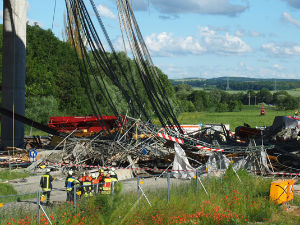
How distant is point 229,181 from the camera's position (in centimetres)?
1748

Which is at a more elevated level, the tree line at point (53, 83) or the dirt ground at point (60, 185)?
the tree line at point (53, 83)

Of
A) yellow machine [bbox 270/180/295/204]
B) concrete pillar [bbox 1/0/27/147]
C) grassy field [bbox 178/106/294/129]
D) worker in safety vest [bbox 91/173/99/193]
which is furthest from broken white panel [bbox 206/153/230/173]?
grassy field [bbox 178/106/294/129]

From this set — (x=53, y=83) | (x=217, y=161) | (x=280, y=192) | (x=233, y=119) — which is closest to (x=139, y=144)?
(x=217, y=161)

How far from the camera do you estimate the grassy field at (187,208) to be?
1233cm

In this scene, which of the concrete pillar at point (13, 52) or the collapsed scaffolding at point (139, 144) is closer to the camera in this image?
the collapsed scaffolding at point (139, 144)

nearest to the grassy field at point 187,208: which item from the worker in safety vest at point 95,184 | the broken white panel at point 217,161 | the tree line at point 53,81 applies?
the worker in safety vest at point 95,184

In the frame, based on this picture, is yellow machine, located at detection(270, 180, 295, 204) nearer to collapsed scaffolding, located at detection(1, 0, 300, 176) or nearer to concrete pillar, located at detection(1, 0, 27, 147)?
collapsed scaffolding, located at detection(1, 0, 300, 176)

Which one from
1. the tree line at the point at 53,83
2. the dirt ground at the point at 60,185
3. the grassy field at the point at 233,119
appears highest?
the tree line at the point at 53,83

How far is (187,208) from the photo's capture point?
14.3m

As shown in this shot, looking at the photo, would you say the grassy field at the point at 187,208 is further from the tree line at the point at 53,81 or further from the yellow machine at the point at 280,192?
the tree line at the point at 53,81

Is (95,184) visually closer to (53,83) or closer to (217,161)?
(217,161)

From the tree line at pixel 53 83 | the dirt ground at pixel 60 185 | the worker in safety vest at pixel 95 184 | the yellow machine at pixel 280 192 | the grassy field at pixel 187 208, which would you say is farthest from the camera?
the tree line at pixel 53 83

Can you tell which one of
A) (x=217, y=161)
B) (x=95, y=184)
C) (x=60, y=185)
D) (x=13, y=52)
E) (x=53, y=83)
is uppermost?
(x=13, y=52)

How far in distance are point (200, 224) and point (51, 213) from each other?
4105mm
